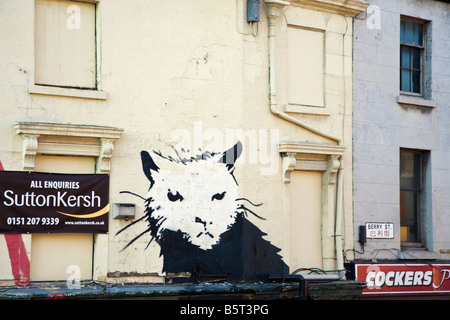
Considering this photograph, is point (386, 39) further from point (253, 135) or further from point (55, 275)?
point (55, 275)

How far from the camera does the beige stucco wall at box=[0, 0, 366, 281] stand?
1448 centimetres

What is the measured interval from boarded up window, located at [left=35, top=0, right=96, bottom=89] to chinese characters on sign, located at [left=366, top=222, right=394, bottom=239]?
7.08m

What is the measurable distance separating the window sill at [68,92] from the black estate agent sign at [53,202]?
1.45 metres

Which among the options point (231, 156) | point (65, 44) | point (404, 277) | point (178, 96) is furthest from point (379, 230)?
point (65, 44)

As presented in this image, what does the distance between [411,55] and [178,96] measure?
659cm

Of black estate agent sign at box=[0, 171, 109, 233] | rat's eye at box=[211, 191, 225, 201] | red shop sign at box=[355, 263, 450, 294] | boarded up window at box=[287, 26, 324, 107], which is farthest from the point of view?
red shop sign at box=[355, 263, 450, 294]

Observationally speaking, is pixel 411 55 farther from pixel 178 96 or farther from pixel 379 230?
pixel 178 96

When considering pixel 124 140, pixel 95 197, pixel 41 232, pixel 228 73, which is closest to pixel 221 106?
pixel 228 73

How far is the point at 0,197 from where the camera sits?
1409cm

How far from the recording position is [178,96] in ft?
52.3

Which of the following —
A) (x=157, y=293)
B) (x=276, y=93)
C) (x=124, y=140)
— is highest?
(x=276, y=93)

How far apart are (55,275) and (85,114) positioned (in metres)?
2.98

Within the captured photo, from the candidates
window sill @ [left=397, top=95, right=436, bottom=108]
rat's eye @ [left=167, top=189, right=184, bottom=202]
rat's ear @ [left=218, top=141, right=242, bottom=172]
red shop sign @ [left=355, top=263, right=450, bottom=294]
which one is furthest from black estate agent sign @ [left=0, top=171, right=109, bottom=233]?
window sill @ [left=397, top=95, right=436, bottom=108]

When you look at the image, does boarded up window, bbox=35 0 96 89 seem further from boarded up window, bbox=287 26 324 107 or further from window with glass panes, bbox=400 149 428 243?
window with glass panes, bbox=400 149 428 243
